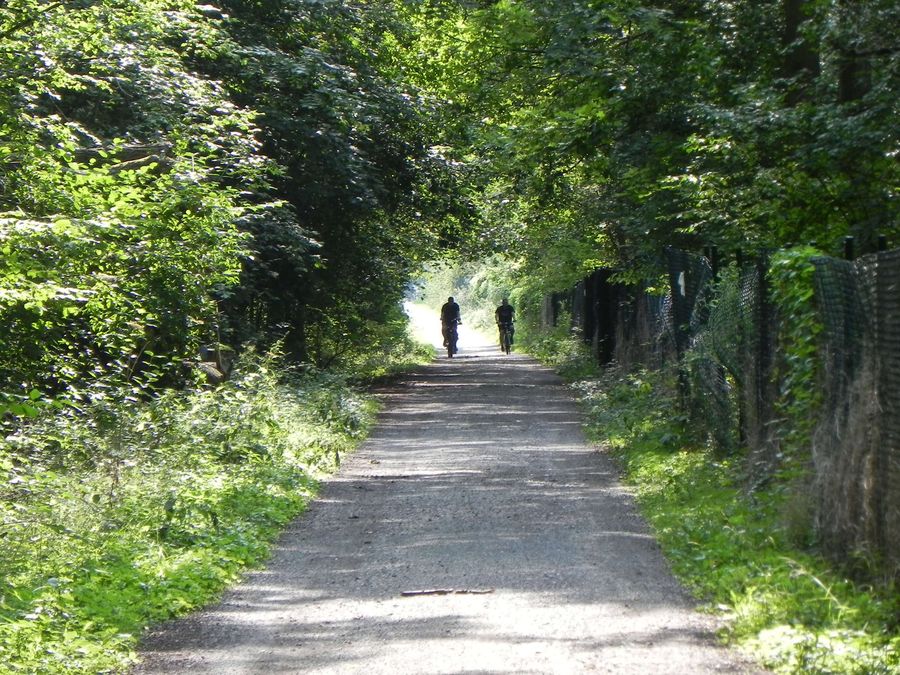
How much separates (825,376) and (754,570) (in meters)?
1.57

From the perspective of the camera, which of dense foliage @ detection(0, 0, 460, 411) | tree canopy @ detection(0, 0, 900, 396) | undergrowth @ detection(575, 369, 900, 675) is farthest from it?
tree canopy @ detection(0, 0, 900, 396)

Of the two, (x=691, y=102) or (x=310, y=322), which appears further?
(x=310, y=322)

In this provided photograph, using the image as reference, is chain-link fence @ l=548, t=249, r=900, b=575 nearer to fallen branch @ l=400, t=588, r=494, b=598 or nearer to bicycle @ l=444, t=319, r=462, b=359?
fallen branch @ l=400, t=588, r=494, b=598

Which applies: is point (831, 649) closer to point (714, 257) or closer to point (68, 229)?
point (68, 229)

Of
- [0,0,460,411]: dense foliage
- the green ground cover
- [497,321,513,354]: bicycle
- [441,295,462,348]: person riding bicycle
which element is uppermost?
[0,0,460,411]: dense foliage

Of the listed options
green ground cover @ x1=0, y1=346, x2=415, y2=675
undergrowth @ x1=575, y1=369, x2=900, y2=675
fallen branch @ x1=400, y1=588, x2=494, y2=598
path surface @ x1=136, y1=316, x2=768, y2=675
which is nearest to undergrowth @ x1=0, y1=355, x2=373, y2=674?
green ground cover @ x1=0, y1=346, x2=415, y2=675

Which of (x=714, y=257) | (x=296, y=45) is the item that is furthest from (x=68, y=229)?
(x=296, y=45)

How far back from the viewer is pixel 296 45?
2120 centimetres

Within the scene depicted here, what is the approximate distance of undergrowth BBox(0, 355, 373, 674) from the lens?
7.02 metres

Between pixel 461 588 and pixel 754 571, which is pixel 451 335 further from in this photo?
pixel 754 571

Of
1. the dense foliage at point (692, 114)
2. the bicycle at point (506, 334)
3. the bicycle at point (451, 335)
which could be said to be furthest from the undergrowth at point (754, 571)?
the bicycle at point (506, 334)

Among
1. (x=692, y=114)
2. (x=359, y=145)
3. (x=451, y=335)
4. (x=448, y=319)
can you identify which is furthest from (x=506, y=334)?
(x=692, y=114)

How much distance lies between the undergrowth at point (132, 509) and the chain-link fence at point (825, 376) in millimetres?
4235

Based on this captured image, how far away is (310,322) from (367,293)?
59.3 inches
